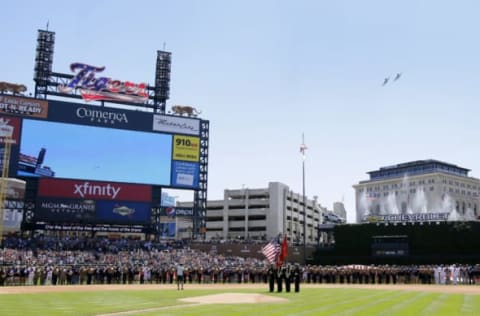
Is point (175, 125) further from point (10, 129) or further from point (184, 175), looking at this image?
point (10, 129)

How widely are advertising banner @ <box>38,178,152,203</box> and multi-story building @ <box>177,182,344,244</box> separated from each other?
48.9m

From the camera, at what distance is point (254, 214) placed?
119 m

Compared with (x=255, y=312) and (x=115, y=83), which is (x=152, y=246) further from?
(x=255, y=312)

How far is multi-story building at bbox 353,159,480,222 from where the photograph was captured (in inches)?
6737

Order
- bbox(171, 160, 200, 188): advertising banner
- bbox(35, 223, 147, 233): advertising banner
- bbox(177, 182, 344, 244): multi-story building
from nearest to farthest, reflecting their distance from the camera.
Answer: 1. bbox(35, 223, 147, 233): advertising banner
2. bbox(171, 160, 200, 188): advertising banner
3. bbox(177, 182, 344, 244): multi-story building

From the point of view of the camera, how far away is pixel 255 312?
19.5 m

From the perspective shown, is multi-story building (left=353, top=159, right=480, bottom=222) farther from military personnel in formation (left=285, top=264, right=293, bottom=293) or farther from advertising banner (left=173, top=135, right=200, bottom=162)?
military personnel in formation (left=285, top=264, right=293, bottom=293)

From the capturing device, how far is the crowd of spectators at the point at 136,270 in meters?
46.7

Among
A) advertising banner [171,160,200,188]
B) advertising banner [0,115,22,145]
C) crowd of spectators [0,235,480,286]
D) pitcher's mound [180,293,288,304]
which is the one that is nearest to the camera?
pitcher's mound [180,293,288,304]

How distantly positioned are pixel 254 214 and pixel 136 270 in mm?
70061

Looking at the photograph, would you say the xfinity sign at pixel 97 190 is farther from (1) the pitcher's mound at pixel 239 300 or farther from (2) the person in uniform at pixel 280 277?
(1) the pitcher's mound at pixel 239 300

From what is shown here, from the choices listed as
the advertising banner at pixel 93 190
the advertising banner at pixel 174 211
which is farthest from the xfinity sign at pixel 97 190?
the advertising banner at pixel 174 211

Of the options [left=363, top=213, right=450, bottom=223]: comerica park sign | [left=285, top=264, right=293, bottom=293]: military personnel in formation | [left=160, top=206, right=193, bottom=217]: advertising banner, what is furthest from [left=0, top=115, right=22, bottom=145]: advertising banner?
[left=363, top=213, right=450, bottom=223]: comerica park sign

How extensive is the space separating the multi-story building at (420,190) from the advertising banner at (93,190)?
368 ft
